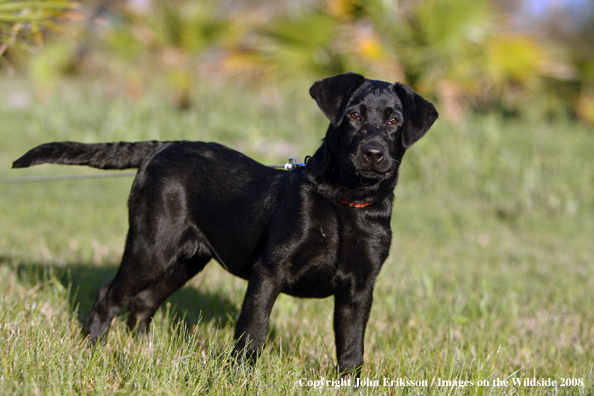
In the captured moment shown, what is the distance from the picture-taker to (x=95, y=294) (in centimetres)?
395

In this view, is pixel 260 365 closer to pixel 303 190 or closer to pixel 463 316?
pixel 303 190

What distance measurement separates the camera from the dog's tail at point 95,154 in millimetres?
3070

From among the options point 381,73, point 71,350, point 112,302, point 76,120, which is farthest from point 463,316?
point 76,120

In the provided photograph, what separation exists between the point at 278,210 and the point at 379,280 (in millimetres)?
2331

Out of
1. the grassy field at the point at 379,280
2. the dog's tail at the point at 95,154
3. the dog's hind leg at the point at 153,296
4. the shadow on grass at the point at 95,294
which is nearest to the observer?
the grassy field at the point at 379,280

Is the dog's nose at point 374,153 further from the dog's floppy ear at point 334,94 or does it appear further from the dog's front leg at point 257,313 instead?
the dog's front leg at point 257,313

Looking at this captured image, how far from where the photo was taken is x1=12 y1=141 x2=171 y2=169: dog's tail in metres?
3.07

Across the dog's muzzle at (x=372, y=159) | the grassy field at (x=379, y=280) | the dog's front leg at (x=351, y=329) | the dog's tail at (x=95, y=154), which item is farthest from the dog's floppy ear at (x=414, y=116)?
the dog's tail at (x=95, y=154)

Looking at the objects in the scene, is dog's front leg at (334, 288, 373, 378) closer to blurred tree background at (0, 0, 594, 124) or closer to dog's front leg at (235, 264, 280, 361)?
dog's front leg at (235, 264, 280, 361)

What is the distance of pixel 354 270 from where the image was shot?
2.62m

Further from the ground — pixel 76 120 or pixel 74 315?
pixel 76 120

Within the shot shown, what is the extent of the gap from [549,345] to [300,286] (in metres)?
1.94

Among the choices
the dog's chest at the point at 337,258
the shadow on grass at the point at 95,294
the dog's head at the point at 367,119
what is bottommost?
the shadow on grass at the point at 95,294

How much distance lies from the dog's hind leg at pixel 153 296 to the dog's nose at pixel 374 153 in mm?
1385
